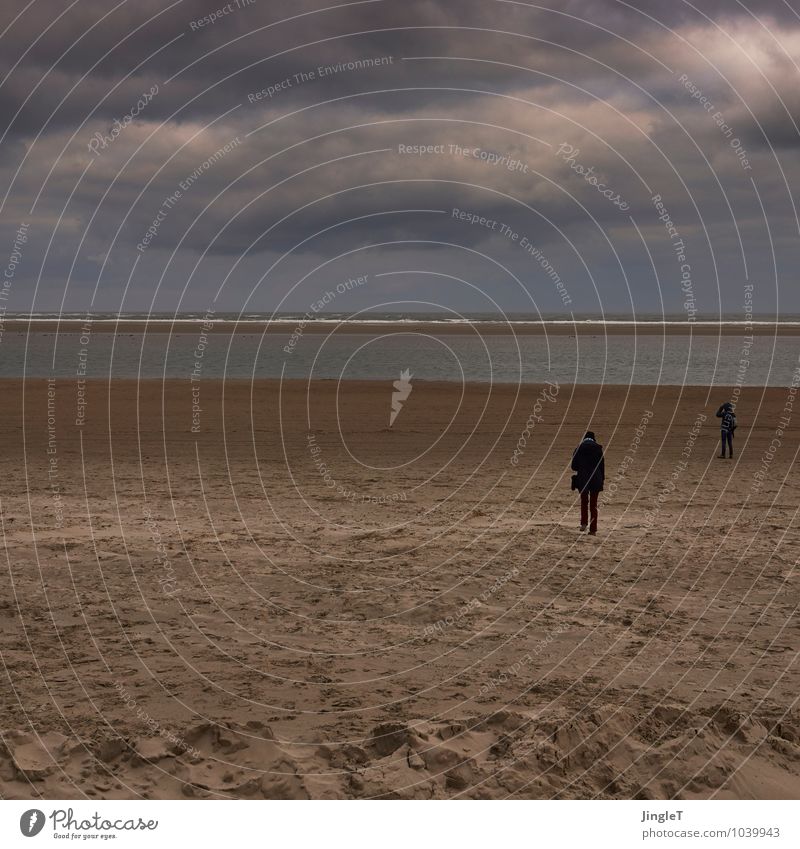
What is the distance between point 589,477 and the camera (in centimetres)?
1627

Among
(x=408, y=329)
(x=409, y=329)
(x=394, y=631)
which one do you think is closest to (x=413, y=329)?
(x=409, y=329)

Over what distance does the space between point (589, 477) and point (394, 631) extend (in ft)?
19.8

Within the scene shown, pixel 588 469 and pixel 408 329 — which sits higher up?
pixel 408 329

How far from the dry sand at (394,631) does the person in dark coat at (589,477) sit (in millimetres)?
571

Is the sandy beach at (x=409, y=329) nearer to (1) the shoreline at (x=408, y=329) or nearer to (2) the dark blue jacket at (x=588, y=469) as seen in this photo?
(1) the shoreline at (x=408, y=329)

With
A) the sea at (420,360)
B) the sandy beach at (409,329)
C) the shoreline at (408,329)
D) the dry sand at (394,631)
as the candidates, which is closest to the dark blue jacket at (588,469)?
the dry sand at (394,631)

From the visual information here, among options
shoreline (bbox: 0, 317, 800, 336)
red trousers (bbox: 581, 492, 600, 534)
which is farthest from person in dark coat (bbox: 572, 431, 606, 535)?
shoreline (bbox: 0, 317, 800, 336)

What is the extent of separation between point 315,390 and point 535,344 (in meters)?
56.8

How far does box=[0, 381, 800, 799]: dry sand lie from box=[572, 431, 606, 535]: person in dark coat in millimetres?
571

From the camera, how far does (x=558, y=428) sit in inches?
1288

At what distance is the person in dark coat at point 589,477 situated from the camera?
642 inches

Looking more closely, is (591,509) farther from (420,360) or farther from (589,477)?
(420,360)

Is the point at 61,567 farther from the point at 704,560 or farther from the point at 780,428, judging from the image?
the point at 780,428
